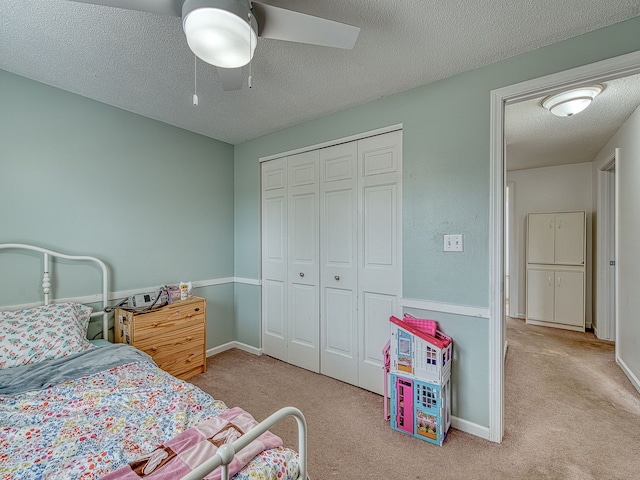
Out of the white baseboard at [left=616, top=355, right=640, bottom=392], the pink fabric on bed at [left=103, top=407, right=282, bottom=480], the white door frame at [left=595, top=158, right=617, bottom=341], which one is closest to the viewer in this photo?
the pink fabric on bed at [left=103, top=407, right=282, bottom=480]

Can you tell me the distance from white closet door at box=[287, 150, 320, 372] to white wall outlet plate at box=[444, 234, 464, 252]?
121cm

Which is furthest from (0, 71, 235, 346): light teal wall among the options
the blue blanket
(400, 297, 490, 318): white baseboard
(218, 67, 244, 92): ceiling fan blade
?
(400, 297, 490, 318): white baseboard

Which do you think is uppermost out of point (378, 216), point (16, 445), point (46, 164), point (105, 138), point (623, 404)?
point (105, 138)

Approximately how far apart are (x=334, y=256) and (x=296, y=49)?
166cm

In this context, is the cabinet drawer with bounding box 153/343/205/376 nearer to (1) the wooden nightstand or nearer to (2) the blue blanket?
(1) the wooden nightstand

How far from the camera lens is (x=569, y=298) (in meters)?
4.18

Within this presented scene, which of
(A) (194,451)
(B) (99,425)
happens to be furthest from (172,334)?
(A) (194,451)

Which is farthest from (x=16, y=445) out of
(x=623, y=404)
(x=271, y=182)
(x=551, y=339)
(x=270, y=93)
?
(x=551, y=339)

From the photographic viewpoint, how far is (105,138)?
2504 mm

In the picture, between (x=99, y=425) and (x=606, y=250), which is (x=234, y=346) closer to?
(x=99, y=425)

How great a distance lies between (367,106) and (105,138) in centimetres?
225

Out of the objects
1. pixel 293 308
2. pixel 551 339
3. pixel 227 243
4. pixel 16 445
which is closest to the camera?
pixel 16 445

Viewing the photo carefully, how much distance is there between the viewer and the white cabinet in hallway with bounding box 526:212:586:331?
13.5ft

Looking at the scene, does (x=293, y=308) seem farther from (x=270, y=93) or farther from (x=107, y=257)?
(x=270, y=93)
